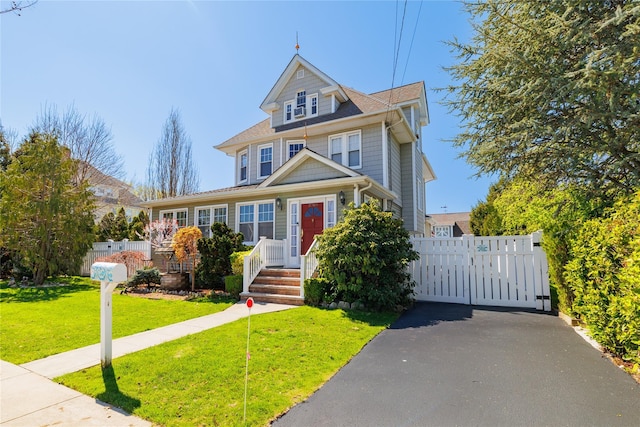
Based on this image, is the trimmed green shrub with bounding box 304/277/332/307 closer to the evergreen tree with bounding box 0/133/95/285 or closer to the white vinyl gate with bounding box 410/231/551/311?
the white vinyl gate with bounding box 410/231/551/311

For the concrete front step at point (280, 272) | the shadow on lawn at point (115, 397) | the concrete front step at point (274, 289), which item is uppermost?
the concrete front step at point (280, 272)

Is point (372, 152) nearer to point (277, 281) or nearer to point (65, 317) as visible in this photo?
point (277, 281)

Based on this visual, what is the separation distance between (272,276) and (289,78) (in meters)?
10.1

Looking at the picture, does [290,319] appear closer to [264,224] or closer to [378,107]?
[264,224]

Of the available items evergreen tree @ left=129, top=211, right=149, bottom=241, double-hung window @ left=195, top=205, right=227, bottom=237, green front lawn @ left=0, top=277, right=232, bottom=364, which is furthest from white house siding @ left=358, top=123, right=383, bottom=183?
evergreen tree @ left=129, top=211, right=149, bottom=241

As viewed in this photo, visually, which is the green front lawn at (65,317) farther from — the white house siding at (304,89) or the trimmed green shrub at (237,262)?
the white house siding at (304,89)

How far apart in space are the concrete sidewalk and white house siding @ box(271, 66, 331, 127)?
37.7 ft

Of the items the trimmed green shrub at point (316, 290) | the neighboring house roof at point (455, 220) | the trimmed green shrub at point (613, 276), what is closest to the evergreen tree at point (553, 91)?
the trimmed green shrub at point (613, 276)

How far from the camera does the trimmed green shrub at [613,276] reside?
11.1 ft

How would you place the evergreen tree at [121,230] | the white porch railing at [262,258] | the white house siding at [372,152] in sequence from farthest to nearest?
the evergreen tree at [121,230] → the white house siding at [372,152] → the white porch railing at [262,258]

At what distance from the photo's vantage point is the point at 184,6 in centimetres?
840

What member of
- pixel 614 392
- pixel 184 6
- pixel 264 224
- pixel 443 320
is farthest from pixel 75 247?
Answer: pixel 614 392

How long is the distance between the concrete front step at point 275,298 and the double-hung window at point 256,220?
3372 mm

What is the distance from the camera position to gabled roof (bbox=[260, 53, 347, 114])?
14012 mm
